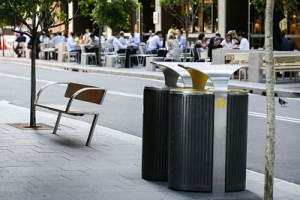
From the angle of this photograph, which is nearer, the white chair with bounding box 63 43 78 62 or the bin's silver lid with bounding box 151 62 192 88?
the bin's silver lid with bounding box 151 62 192 88

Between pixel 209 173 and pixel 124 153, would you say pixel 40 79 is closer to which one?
pixel 124 153

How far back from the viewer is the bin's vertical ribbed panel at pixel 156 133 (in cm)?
862

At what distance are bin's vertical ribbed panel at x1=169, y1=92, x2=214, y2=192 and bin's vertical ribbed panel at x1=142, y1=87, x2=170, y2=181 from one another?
0.52 m

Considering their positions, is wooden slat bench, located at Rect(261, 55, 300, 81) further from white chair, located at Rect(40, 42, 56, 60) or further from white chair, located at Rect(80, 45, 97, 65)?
white chair, located at Rect(40, 42, 56, 60)

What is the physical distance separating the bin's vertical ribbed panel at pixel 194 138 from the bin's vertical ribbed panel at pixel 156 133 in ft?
1.71

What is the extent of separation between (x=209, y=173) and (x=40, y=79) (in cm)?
2241

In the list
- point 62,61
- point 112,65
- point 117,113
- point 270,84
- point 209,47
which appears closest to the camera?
point 270,84

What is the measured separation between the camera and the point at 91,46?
131 feet

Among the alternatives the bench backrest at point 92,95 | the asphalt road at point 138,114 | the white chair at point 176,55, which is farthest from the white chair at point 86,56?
the bench backrest at point 92,95

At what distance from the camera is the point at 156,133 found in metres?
8.66

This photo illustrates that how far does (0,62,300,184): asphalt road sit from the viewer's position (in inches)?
440

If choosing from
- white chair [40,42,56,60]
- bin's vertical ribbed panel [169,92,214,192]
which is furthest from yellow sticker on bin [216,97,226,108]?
white chair [40,42,56,60]

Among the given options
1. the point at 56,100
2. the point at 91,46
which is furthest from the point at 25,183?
the point at 91,46

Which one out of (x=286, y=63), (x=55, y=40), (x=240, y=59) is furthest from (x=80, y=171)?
(x=55, y=40)
